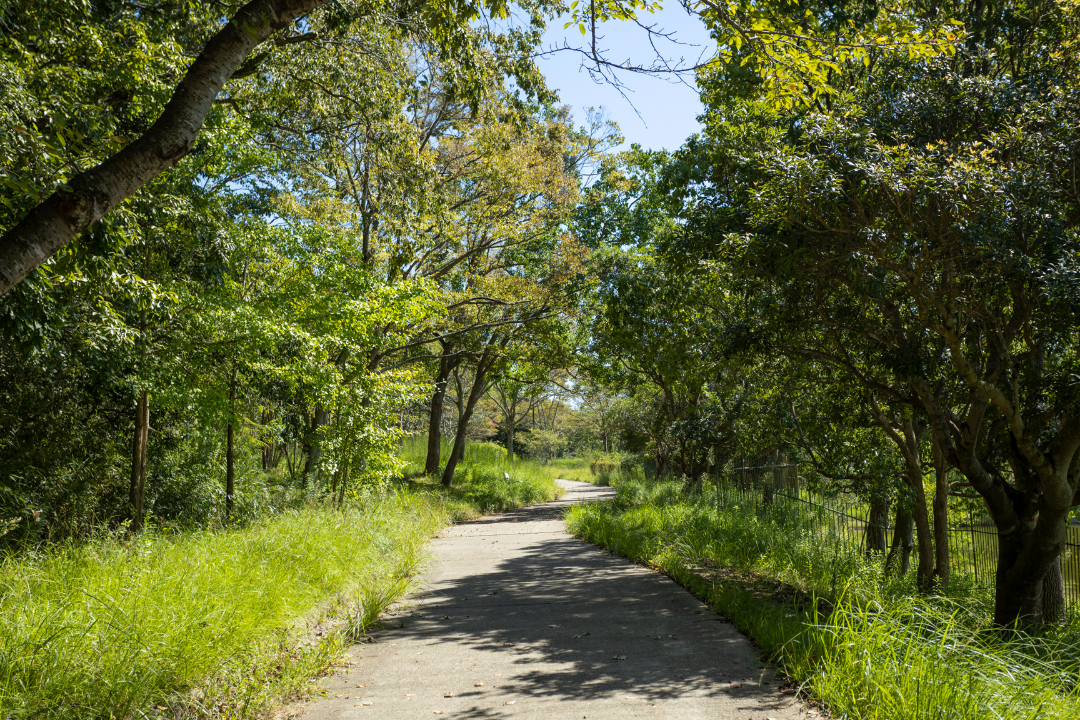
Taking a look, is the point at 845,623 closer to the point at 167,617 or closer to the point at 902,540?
the point at 167,617

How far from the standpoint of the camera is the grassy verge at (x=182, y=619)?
373 cm

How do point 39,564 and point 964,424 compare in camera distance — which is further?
point 964,424

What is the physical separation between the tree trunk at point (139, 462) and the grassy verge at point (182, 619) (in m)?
0.80

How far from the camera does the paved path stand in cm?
457

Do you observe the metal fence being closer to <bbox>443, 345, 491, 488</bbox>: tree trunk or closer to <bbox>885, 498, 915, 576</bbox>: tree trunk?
<bbox>885, 498, 915, 576</bbox>: tree trunk

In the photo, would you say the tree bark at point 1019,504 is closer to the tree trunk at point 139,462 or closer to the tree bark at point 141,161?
the tree bark at point 141,161

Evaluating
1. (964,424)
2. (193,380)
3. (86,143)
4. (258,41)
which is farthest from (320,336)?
(964,424)

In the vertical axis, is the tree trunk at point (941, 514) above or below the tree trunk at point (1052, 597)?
above

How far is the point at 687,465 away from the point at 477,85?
45.4ft

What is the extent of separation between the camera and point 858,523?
48.1ft

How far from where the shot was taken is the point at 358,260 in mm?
15047

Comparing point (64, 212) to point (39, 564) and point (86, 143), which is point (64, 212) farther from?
point (39, 564)

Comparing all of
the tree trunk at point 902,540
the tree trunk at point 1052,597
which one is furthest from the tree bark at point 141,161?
the tree trunk at point 902,540

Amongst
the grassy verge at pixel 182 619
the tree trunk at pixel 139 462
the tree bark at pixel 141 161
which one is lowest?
the grassy verge at pixel 182 619
